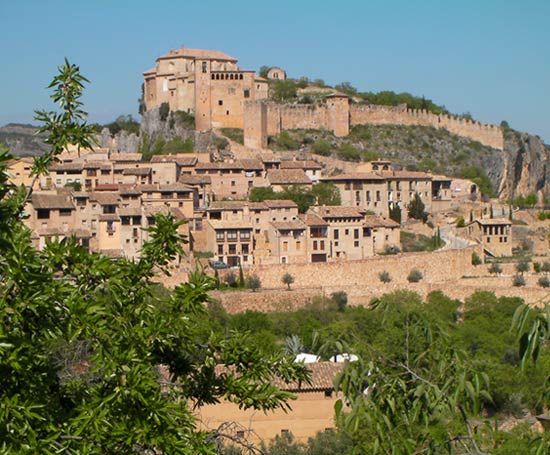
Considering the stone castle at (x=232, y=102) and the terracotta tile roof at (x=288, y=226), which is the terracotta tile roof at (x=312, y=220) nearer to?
the terracotta tile roof at (x=288, y=226)

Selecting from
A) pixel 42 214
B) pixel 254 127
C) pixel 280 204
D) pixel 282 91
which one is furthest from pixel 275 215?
pixel 282 91

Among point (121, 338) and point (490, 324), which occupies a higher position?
point (121, 338)

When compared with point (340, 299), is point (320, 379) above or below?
above

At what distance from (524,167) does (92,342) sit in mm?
62436

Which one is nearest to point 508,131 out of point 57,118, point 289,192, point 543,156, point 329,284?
point 543,156

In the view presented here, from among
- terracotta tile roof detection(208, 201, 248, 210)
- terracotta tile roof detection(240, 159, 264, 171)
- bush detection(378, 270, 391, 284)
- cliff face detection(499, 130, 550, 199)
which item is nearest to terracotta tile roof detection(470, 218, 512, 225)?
bush detection(378, 270, 391, 284)

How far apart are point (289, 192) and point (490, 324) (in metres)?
12.1

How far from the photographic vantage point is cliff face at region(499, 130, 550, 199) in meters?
64.5

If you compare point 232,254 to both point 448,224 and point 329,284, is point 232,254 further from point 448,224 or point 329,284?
point 448,224

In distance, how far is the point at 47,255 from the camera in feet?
21.7

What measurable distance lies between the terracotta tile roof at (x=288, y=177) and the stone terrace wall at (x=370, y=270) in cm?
687

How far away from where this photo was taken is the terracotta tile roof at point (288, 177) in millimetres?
45531

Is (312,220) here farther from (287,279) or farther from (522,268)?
(522,268)

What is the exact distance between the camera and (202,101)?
54.2m
